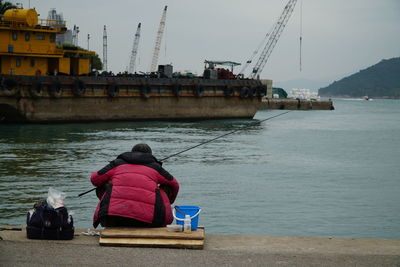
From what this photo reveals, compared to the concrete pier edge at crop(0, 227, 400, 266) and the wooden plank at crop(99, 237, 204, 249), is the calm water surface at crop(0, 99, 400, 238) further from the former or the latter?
the wooden plank at crop(99, 237, 204, 249)

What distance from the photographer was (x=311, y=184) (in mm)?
25375

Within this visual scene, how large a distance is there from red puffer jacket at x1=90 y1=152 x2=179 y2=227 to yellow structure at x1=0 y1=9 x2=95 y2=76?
161ft

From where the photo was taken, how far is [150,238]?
28.1 feet

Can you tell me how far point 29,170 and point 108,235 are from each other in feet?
59.8

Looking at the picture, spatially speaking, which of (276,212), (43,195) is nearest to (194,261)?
(276,212)

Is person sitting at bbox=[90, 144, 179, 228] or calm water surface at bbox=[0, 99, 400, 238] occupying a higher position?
person sitting at bbox=[90, 144, 179, 228]

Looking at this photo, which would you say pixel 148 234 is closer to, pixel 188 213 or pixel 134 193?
pixel 134 193

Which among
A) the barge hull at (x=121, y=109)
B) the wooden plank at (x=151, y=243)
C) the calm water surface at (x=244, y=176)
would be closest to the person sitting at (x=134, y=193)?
the wooden plank at (x=151, y=243)

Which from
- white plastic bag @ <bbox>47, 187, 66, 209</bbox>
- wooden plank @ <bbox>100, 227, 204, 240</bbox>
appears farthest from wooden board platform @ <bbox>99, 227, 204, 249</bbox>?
white plastic bag @ <bbox>47, 187, 66, 209</bbox>

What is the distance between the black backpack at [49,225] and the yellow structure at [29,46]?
49.5 meters

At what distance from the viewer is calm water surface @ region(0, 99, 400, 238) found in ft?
57.6

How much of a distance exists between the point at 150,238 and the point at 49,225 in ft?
4.14

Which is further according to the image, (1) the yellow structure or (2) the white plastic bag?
(1) the yellow structure

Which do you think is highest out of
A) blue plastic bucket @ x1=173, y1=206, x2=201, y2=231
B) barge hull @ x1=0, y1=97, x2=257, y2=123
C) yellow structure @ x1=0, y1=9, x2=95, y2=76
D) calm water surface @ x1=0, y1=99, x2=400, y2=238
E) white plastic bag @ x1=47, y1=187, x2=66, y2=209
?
yellow structure @ x1=0, y1=9, x2=95, y2=76
